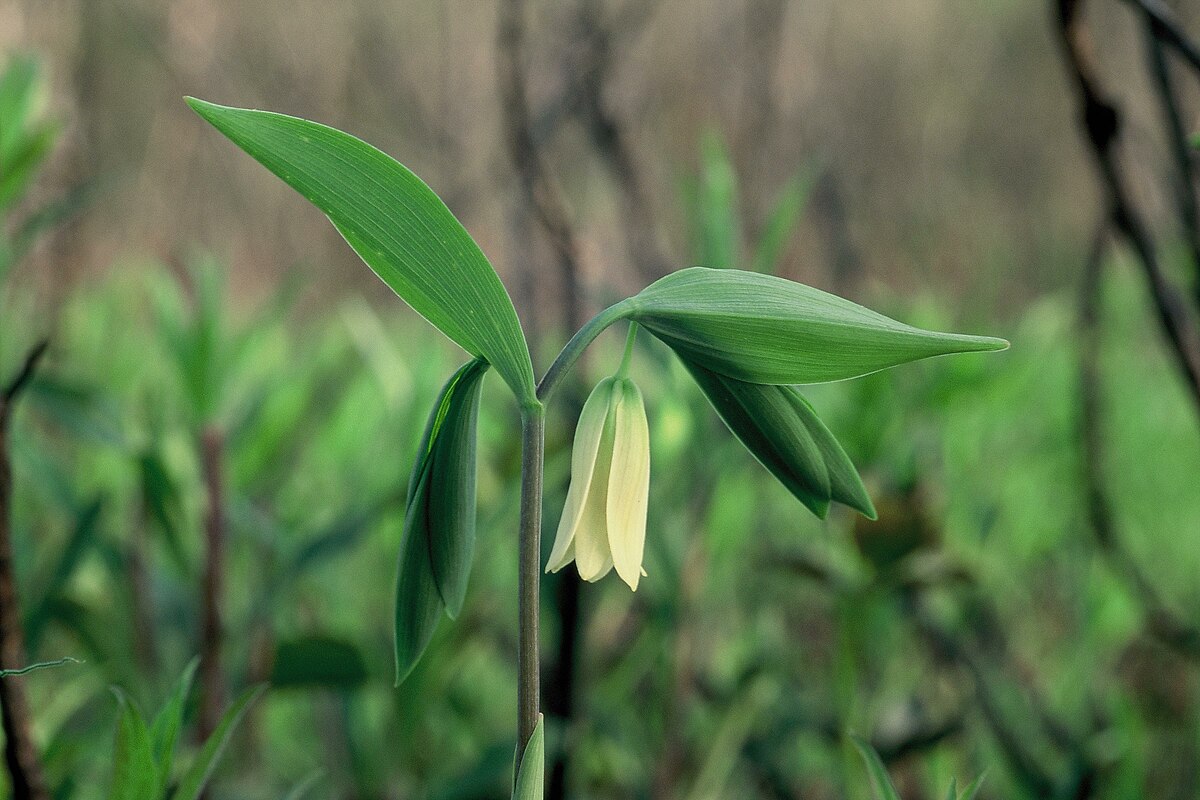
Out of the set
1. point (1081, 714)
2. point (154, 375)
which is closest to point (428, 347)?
point (154, 375)

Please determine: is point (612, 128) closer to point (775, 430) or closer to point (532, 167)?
point (532, 167)

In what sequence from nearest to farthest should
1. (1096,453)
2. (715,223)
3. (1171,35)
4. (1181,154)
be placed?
1. (1171,35)
2. (1181,154)
3. (715,223)
4. (1096,453)

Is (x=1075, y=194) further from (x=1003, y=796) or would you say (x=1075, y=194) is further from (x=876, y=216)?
(x=1003, y=796)

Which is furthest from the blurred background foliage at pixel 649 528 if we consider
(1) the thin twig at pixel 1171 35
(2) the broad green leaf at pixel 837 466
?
(1) the thin twig at pixel 1171 35

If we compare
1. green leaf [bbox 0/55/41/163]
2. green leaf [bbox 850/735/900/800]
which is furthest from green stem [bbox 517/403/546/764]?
green leaf [bbox 0/55/41/163]

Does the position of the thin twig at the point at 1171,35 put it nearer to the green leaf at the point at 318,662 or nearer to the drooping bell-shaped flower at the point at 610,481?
the drooping bell-shaped flower at the point at 610,481

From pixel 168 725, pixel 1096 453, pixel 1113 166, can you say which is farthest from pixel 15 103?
pixel 1096 453
